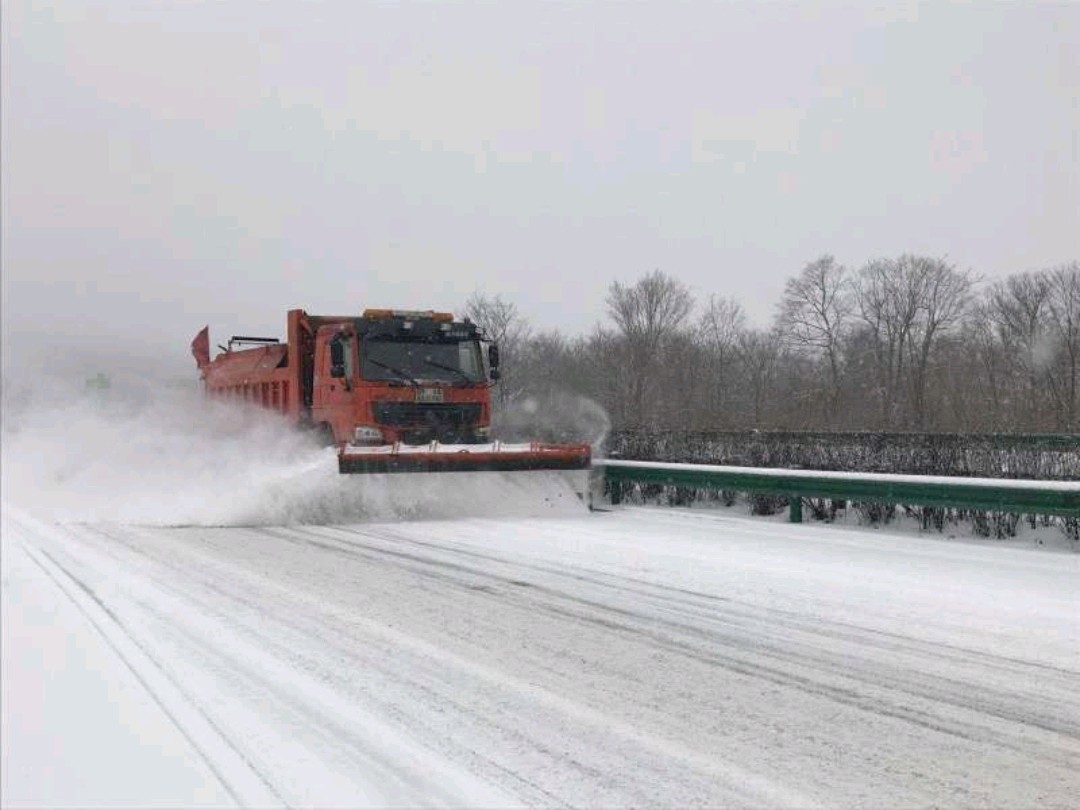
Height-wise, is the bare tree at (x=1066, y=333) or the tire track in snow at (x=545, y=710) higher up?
the bare tree at (x=1066, y=333)

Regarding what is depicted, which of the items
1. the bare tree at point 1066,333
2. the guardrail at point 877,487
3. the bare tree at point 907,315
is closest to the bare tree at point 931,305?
the bare tree at point 907,315

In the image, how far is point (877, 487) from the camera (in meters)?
11.7

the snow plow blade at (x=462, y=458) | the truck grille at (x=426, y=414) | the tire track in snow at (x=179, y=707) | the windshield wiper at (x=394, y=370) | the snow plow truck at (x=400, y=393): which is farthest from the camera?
the windshield wiper at (x=394, y=370)

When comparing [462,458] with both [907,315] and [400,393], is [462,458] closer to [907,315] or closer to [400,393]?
[400,393]

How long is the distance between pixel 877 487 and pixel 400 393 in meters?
6.63

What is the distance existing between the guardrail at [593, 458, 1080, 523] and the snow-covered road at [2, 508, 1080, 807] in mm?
716

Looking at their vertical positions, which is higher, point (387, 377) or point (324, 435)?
point (387, 377)

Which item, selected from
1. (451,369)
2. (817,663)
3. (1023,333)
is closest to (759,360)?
(1023,333)

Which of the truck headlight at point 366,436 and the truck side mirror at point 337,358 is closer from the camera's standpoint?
the truck headlight at point 366,436

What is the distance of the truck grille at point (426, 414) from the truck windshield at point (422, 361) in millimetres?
400

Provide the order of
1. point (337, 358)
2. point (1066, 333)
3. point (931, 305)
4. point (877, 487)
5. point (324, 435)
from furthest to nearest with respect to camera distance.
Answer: point (931, 305), point (1066, 333), point (324, 435), point (337, 358), point (877, 487)

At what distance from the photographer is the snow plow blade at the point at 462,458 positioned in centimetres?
1255

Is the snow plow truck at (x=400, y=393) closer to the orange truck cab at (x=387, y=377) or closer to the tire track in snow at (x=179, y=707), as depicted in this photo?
the orange truck cab at (x=387, y=377)

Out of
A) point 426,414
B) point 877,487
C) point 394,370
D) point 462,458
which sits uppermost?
point 394,370
